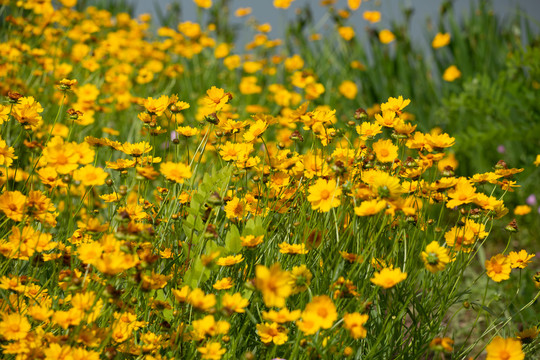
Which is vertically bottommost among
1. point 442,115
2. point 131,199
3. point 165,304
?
point 442,115

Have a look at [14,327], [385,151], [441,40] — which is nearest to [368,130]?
[385,151]

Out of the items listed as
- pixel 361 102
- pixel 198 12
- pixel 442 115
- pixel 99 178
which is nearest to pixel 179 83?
pixel 198 12

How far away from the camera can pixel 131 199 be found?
2.52 meters

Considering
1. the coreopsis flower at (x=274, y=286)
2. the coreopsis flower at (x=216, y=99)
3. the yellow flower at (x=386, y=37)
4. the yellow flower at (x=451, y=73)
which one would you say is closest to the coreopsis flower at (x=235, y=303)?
the coreopsis flower at (x=274, y=286)

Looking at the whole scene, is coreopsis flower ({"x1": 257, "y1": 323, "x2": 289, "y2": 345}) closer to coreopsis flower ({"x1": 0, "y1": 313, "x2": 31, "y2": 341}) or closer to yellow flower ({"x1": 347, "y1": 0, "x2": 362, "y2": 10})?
coreopsis flower ({"x1": 0, "y1": 313, "x2": 31, "y2": 341})

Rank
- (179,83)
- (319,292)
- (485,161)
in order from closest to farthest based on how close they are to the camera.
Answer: (319,292), (485,161), (179,83)

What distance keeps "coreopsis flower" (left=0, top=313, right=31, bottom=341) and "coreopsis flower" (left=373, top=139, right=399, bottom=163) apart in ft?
3.00

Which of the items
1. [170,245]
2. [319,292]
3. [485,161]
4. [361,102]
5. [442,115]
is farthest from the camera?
[361,102]

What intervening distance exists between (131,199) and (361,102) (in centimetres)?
225

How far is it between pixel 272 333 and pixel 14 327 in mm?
524

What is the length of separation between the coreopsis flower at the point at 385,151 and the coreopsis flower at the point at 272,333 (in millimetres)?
528

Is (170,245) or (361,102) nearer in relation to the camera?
(170,245)

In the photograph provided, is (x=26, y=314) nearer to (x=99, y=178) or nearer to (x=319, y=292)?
(x=99, y=178)

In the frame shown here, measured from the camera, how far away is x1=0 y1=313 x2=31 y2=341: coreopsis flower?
117 centimetres
